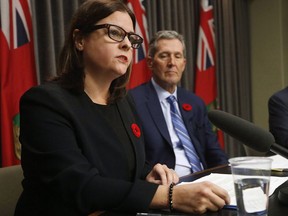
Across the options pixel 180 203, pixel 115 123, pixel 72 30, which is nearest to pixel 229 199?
pixel 180 203

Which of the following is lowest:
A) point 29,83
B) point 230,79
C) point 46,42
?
point 230,79

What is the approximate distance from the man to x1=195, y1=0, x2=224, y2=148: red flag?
1.33 m

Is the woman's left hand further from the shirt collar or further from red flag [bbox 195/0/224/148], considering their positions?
red flag [bbox 195/0/224/148]

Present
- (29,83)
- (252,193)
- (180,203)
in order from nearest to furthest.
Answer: (252,193)
(180,203)
(29,83)

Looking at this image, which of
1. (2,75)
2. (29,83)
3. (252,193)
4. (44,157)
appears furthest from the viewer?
(29,83)

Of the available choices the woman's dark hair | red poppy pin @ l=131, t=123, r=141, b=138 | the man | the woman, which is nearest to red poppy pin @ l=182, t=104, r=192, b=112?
the man

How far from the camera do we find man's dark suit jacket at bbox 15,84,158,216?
955 millimetres

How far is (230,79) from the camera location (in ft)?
13.5

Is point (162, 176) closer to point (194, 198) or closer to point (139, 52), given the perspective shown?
point (194, 198)

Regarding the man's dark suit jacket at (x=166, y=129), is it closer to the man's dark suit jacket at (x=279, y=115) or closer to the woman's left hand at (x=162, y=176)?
the man's dark suit jacket at (x=279, y=115)

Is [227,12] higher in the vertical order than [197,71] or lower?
higher

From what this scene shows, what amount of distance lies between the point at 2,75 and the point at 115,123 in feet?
3.36

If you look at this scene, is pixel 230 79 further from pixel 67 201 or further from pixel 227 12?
pixel 67 201

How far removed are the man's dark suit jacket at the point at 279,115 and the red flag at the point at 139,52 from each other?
1.08 metres
